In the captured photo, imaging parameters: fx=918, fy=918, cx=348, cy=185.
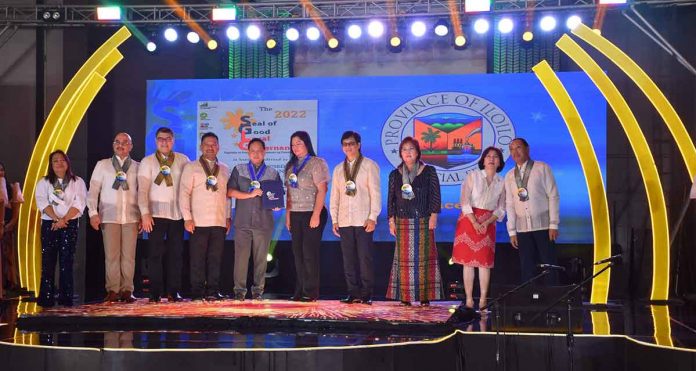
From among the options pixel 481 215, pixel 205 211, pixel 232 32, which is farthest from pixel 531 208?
pixel 232 32

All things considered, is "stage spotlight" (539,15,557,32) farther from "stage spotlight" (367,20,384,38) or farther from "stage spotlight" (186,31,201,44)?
"stage spotlight" (186,31,201,44)

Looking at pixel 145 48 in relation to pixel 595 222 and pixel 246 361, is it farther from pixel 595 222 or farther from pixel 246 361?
pixel 246 361

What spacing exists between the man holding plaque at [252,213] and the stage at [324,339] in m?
0.53

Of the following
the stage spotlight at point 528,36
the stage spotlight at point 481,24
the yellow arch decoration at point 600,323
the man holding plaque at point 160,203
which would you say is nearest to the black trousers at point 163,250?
the man holding plaque at point 160,203

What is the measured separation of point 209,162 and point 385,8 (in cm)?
273

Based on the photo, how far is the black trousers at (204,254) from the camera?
Answer: 800 cm

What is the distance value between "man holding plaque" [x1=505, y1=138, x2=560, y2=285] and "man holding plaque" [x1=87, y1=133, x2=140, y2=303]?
323 centimetres

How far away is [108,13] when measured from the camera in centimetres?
981

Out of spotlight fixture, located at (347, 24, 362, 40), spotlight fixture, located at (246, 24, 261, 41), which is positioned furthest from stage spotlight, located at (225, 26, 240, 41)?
spotlight fixture, located at (347, 24, 362, 40)

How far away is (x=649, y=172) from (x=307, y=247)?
11.0ft

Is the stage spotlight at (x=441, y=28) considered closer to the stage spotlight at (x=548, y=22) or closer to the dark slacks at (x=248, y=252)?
the stage spotlight at (x=548, y=22)

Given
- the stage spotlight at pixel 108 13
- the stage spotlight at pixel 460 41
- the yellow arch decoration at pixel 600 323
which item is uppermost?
the stage spotlight at pixel 108 13

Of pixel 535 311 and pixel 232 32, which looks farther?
pixel 232 32

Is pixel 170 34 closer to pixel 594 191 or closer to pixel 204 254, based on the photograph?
pixel 204 254
